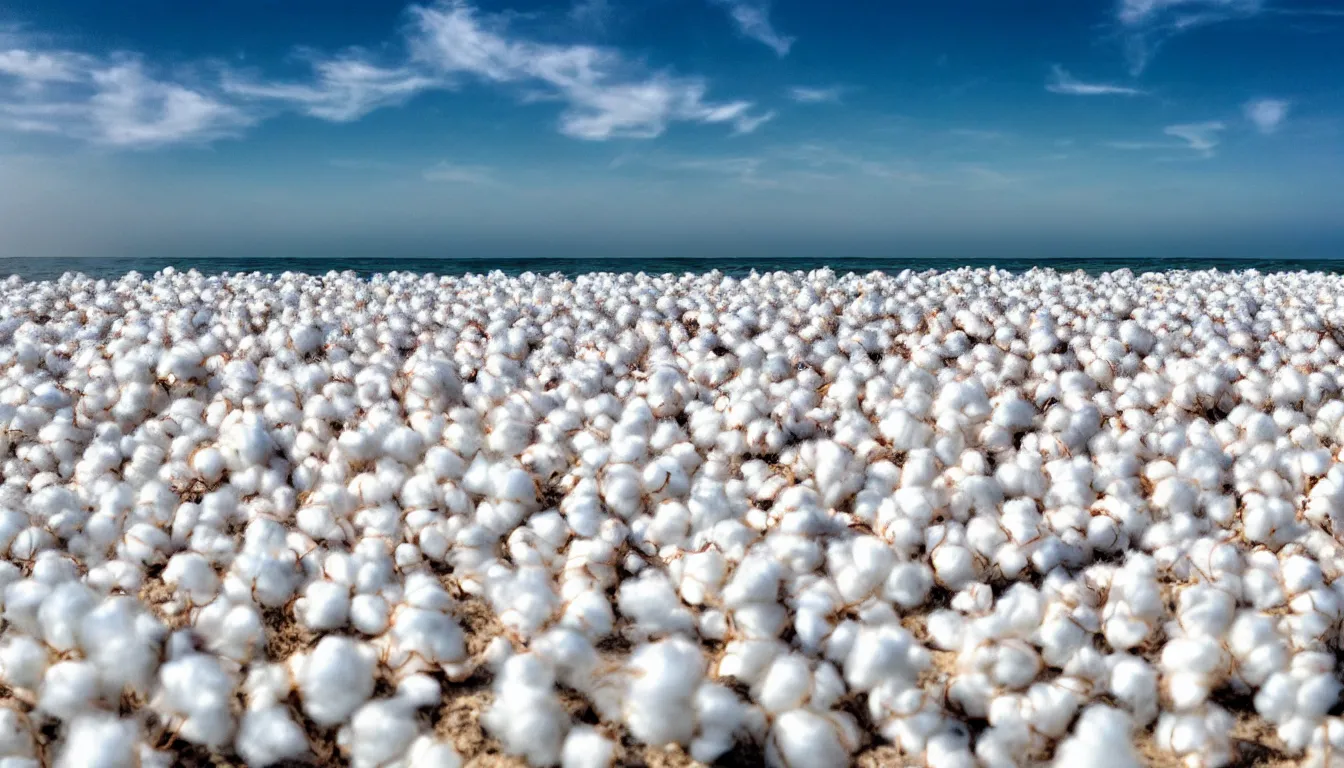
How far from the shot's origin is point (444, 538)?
10.5ft

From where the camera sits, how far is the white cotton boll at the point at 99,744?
6.81 feet

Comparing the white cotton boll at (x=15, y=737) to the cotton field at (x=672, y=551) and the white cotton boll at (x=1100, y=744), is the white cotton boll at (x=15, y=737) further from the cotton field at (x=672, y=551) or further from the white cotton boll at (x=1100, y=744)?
the white cotton boll at (x=1100, y=744)

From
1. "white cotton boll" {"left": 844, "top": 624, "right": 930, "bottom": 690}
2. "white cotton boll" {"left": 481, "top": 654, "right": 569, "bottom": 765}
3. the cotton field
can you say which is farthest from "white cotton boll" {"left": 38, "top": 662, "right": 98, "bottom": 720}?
"white cotton boll" {"left": 844, "top": 624, "right": 930, "bottom": 690}

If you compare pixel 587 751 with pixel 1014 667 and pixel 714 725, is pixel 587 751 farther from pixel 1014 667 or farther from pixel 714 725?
pixel 1014 667

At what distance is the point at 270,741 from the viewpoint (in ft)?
7.25

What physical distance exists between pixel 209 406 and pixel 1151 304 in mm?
6702

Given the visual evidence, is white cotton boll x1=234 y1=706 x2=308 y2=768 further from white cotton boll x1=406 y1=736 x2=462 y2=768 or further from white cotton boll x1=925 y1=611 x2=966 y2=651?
white cotton boll x1=925 y1=611 x2=966 y2=651

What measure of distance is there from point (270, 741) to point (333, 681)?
19 centimetres

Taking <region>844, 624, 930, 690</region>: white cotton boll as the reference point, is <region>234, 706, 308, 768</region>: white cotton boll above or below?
below

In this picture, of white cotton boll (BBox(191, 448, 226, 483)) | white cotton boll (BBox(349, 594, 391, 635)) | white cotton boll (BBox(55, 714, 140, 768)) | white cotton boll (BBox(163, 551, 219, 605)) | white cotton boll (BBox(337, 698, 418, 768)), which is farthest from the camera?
white cotton boll (BBox(191, 448, 226, 483))

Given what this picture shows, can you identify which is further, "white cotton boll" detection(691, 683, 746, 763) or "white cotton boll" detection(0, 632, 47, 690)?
"white cotton boll" detection(0, 632, 47, 690)

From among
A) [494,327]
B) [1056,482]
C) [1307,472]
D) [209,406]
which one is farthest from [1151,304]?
[209,406]

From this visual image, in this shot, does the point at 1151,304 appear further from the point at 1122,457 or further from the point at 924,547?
the point at 924,547

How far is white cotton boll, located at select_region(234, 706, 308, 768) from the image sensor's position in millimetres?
2205
